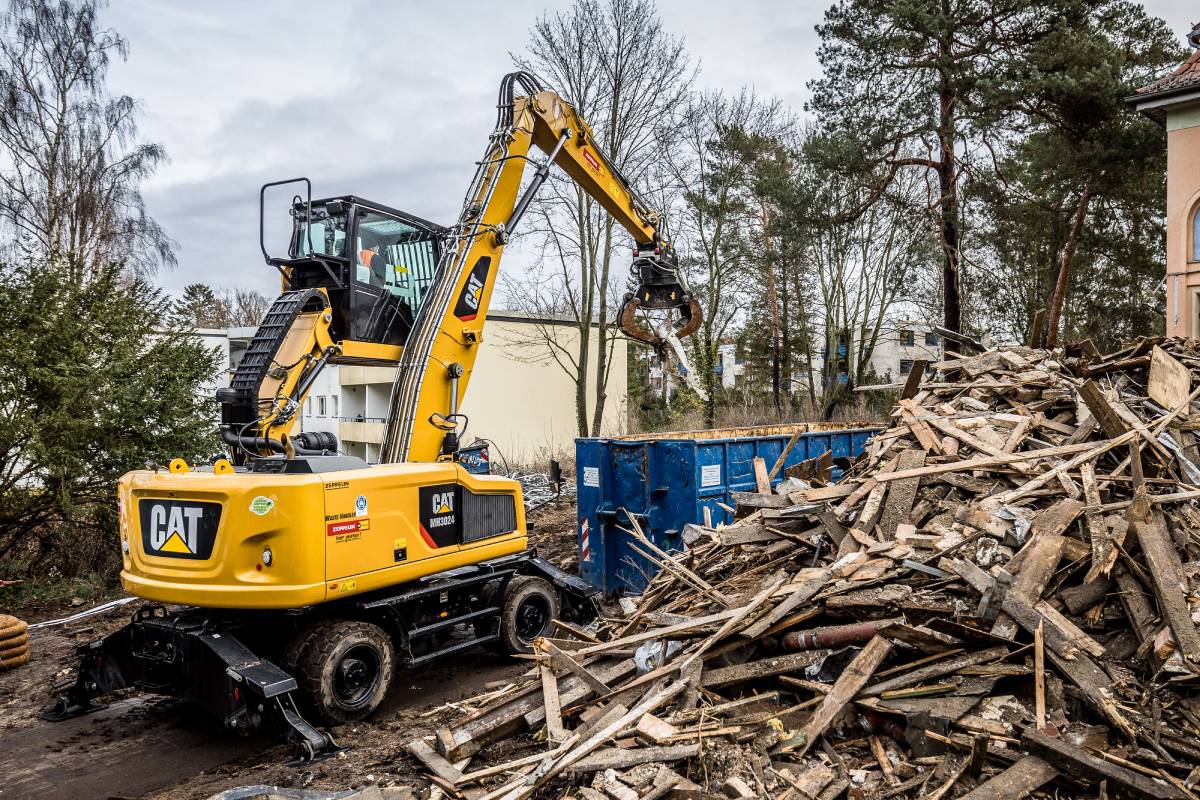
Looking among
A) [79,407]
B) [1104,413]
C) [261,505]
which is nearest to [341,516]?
[261,505]

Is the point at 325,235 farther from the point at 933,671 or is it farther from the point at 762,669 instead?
the point at 933,671

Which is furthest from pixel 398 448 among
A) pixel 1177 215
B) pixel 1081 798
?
pixel 1177 215

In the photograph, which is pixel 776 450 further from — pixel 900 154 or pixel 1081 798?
pixel 900 154

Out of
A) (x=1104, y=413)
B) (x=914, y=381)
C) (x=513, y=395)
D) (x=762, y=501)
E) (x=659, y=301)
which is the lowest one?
(x=762, y=501)

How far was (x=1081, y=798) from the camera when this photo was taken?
3.86 meters

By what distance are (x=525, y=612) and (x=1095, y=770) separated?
197 inches

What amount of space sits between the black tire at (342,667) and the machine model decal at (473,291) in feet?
9.03

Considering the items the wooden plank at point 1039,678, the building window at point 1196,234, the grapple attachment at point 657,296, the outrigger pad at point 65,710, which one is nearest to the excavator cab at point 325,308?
the outrigger pad at point 65,710

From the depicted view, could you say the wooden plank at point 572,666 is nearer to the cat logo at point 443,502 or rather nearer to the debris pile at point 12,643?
the cat logo at point 443,502

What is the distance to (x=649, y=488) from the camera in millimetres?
9250

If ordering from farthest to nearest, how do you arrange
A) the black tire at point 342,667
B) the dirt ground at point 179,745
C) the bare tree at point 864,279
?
1. the bare tree at point 864,279
2. the black tire at point 342,667
3. the dirt ground at point 179,745

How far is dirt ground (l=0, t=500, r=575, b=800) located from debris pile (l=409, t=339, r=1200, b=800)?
0.70m

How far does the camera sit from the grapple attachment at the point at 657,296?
9797mm

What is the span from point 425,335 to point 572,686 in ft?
10.7
